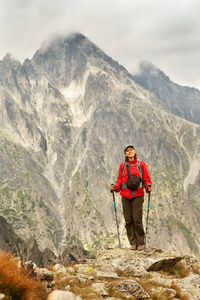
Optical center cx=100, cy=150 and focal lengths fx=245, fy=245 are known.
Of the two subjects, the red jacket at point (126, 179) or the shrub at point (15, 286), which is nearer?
the shrub at point (15, 286)

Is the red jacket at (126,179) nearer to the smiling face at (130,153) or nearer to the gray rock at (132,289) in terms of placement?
the smiling face at (130,153)

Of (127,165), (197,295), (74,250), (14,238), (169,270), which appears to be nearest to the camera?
(197,295)

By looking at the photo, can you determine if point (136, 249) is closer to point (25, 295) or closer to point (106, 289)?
point (106, 289)

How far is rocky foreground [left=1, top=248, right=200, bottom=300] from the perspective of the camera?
22.7 ft

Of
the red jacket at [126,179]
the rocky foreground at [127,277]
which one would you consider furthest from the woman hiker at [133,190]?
the rocky foreground at [127,277]

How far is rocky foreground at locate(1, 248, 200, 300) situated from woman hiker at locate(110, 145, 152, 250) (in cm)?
96

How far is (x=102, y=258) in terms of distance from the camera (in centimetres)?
1293

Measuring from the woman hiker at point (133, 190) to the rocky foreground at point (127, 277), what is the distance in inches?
37.8

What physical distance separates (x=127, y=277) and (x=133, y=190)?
412cm

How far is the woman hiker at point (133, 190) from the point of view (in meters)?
12.5

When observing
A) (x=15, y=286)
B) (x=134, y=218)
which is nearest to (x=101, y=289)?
(x=15, y=286)

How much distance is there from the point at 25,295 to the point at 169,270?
A: 775cm

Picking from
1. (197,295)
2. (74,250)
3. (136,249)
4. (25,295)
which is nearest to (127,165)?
(136,249)

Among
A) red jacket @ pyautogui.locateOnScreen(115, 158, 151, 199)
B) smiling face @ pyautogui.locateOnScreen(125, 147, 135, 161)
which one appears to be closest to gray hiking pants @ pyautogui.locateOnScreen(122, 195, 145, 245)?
red jacket @ pyautogui.locateOnScreen(115, 158, 151, 199)
